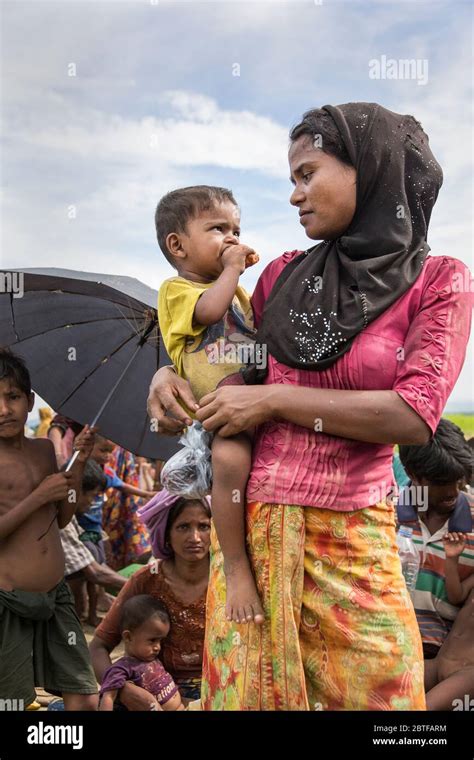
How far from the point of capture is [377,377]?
6.98ft

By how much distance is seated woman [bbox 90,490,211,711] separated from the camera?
411 centimetres

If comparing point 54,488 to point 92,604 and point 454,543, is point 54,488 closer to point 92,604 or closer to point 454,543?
point 454,543

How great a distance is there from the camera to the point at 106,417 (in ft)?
14.9

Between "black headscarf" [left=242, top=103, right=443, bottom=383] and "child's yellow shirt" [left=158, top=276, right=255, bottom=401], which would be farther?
"child's yellow shirt" [left=158, top=276, right=255, bottom=401]

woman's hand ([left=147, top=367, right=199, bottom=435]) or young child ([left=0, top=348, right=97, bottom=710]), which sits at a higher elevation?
woman's hand ([left=147, top=367, right=199, bottom=435])

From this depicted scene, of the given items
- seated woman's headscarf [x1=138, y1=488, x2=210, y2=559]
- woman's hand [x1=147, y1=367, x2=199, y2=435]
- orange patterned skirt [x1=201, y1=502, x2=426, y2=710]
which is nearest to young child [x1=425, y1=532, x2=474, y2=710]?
seated woman's headscarf [x1=138, y1=488, x2=210, y2=559]

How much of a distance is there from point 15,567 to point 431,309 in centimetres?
245

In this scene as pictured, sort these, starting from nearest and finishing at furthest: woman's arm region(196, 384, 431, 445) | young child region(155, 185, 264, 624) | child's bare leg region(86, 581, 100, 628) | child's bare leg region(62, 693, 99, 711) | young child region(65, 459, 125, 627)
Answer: woman's arm region(196, 384, 431, 445) < young child region(155, 185, 264, 624) < child's bare leg region(62, 693, 99, 711) < young child region(65, 459, 125, 627) < child's bare leg region(86, 581, 100, 628)

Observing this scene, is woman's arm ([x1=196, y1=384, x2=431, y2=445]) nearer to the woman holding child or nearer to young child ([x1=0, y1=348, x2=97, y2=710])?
the woman holding child

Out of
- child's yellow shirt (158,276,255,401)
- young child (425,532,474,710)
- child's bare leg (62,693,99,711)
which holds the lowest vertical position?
child's bare leg (62,693,99,711)

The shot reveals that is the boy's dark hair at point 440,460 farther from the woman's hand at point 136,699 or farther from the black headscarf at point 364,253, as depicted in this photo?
the black headscarf at point 364,253

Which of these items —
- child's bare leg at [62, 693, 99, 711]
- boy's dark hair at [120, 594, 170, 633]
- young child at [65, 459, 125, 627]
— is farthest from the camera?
young child at [65, 459, 125, 627]

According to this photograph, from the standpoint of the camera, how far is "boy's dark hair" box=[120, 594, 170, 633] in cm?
399

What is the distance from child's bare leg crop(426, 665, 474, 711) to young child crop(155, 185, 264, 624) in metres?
2.02
